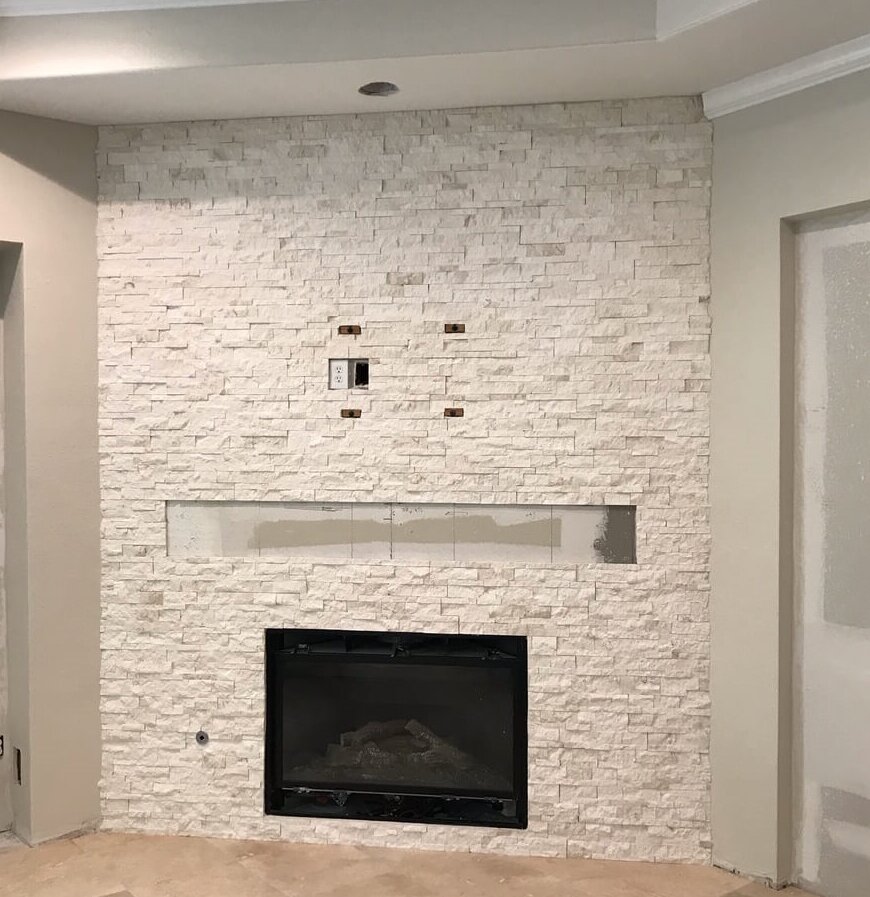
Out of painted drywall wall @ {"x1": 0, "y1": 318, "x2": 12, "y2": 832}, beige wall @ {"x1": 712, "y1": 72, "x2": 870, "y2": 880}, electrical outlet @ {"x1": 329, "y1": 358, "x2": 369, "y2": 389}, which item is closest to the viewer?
beige wall @ {"x1": 712, "y1": 72, "x2": 870, "y2": 880}

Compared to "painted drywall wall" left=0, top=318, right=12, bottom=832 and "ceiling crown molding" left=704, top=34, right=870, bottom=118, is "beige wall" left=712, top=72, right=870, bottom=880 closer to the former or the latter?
"ceiling crown molding" left=704, top=34, right=870, bottom=118

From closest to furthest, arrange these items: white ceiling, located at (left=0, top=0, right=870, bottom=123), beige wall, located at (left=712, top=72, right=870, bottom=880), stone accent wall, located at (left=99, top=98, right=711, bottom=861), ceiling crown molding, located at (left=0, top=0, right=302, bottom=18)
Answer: white ceiling, located at (left=0, top=0, right=870, bottom=123), ceiling crown molding, located at (left=0, top=0, right=302, bottom=18), beige wall, located at (left=712, top=72, right=870, bottom=880), stone accent wall, located at (left=99, top=98, right=711, bottom=861)

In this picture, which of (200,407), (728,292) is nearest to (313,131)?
(200,407)

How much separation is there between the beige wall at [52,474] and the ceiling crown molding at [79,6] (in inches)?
15.9

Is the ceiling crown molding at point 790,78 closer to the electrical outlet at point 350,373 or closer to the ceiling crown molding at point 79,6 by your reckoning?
the electrical outlet at point 350,373

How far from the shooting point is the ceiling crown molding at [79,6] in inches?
112

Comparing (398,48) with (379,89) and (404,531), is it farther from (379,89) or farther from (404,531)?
(404,531)

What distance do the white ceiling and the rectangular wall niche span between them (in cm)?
132

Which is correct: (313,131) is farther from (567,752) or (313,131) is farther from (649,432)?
(567,752)

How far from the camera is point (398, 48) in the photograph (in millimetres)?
2746

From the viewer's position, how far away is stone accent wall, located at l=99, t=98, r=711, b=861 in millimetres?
3152

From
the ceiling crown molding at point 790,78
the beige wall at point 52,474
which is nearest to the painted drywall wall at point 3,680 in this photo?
the beige wall at point 52,474

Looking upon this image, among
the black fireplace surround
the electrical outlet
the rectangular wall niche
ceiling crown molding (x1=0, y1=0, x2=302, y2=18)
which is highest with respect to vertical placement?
ceiling crown molding (x1=0, y1=0, x2=302, y2=18)

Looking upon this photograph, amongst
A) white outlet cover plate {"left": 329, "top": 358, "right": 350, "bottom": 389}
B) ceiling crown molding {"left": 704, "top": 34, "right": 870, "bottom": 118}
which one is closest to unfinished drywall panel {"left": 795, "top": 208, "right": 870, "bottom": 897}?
ceiling crown molding {"left": 704, "top": 34, "right": 870, "bottom": 118}
